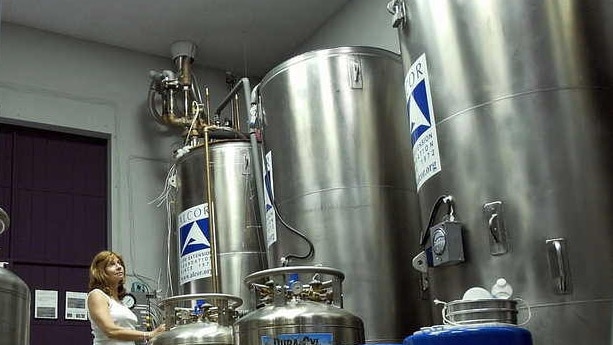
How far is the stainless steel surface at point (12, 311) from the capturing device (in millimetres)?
1709

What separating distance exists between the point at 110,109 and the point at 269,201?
2.20 m

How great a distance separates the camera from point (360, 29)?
479 centimetres

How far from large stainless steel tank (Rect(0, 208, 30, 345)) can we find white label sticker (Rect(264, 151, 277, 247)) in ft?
4.79

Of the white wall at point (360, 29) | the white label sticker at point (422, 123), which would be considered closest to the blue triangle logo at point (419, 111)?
the white label sticker at point (422, 123)

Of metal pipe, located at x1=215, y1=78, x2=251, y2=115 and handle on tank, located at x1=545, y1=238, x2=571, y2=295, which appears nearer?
handle on tank, located at x1=545, y1=238, x2=571, y2=295

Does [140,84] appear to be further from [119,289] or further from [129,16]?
[119,289]

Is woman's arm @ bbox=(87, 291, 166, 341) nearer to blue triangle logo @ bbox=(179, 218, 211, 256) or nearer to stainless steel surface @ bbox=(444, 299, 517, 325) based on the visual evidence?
blue triangle logo @ bbox=(179, 218, 211, 256)

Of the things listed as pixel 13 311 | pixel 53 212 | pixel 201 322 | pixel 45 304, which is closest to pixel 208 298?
pixel 201 322

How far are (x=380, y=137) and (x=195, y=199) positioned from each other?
54.3 inches

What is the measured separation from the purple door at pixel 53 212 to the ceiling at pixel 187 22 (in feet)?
2.25

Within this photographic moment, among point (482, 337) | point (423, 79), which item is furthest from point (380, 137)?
point (482, 337)

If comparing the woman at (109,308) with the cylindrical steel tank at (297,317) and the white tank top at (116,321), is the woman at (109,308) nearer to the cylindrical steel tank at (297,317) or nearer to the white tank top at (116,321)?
the white tank top at (116,321)

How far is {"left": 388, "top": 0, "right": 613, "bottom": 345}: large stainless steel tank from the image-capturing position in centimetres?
202

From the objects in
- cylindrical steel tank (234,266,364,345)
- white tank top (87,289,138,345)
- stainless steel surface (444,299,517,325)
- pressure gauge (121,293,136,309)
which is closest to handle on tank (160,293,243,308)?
cylindrical steel tank (234,266,364,345)
